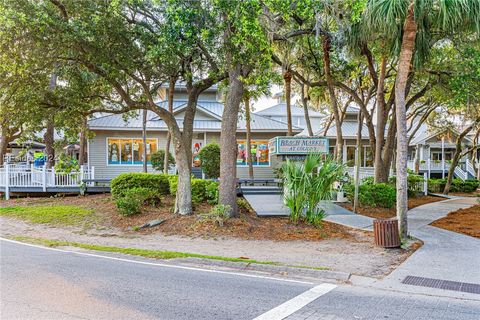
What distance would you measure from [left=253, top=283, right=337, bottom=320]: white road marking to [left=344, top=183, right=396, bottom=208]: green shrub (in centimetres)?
1044

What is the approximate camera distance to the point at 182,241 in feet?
35.3

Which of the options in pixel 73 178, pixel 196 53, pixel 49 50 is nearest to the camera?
pixel 49 50

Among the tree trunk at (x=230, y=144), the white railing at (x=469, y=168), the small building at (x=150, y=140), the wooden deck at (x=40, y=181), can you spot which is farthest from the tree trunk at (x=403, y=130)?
the white railing at (x=469, y=168)

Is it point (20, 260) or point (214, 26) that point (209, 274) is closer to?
point (20, 260)

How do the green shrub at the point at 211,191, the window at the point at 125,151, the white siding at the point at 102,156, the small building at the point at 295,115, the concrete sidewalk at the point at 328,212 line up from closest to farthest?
the concrete sidewalk at the point at 328,212 → the green shrub at the point at 211,191 → the white siding at the point at 102,156 → the window at the point at 125,151 → the small building at the point at 295,115

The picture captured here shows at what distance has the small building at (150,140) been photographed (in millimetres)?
24984

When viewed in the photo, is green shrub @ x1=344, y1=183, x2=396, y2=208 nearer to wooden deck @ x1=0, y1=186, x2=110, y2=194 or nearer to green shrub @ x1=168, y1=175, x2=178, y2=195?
green shrub @ x1=168, y1=175, x2=178, y2=195

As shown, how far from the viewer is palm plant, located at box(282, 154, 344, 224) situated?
11.9 m

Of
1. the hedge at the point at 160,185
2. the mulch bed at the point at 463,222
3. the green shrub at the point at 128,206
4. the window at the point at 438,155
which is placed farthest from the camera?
the window at the point at 438,155

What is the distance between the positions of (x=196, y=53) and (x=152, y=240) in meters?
6.39

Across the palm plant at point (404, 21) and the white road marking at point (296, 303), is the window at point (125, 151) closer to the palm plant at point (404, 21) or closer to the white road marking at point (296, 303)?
the palm plant at point (404, 21)

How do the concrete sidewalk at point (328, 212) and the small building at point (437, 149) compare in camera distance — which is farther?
the small building at point (437, 149)

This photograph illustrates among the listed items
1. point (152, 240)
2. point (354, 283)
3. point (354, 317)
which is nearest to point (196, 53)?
point (152, 240)

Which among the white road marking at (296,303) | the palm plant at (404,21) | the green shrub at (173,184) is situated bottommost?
the white road marking at (296,303)
